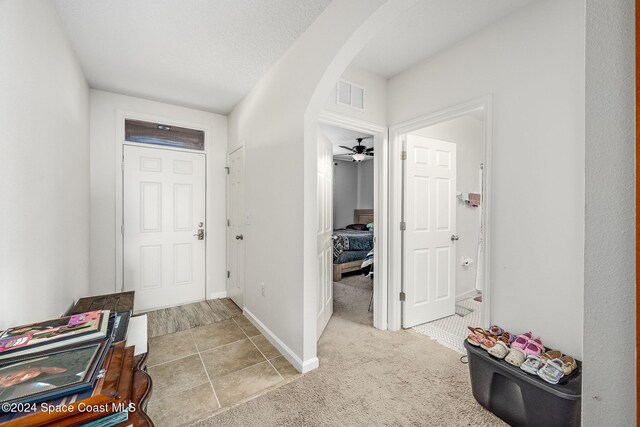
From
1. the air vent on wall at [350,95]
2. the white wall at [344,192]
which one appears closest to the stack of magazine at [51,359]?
the air vent on wall at [350,95]

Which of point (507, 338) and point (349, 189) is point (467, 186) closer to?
point (507, 338)

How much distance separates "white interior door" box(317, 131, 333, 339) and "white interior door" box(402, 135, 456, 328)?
781 millimetres

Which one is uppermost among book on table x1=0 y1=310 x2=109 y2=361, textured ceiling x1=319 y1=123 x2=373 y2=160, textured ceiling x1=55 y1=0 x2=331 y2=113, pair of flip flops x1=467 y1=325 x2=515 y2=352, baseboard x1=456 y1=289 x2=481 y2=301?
textured ceiling x1=319 y1=123 x2=373 y2=160

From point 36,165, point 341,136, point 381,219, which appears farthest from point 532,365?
point 341,136

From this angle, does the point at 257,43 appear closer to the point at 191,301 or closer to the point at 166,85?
the point at 166,85

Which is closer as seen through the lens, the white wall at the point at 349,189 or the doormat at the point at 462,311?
the doormat at the point at 462,311

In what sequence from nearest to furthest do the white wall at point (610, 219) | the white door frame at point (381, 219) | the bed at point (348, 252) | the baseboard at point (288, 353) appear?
1. the white wall at point (610, 219)
2. the baseboard at point (288, 353)
3. the white door frame at point (381, 219)
4. the bed at point (348, 252)

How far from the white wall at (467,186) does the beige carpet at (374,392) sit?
1362 mm

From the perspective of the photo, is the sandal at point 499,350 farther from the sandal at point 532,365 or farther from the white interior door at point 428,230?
the white interior door at point 428,230

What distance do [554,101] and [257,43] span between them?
207 centimetres

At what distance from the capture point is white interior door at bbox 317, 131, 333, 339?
251 cm

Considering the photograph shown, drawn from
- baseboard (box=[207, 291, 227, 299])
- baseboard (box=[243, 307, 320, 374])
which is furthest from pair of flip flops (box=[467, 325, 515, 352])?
baseboard (box=[207, 291, 227, 299])

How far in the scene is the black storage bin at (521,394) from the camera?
4.14ft

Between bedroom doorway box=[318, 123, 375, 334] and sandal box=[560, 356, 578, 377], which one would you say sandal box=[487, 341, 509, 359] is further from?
bedroom doorway box=[318, 123, 375, 334]
